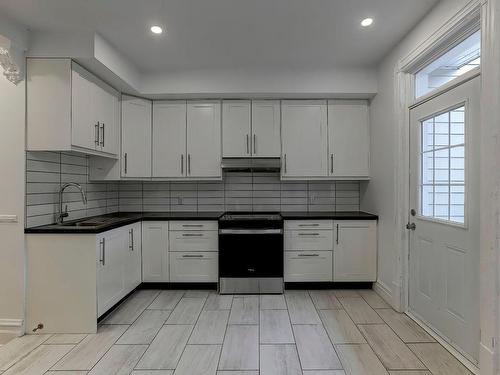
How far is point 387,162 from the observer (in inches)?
126

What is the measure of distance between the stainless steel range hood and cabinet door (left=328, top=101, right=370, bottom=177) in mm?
723

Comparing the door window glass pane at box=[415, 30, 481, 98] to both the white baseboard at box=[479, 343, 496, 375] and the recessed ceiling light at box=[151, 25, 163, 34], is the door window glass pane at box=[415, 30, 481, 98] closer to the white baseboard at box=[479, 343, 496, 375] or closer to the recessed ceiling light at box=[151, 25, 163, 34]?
the white baseboard at box=[479, 343, 496, 375]

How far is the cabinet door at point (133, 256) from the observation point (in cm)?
324

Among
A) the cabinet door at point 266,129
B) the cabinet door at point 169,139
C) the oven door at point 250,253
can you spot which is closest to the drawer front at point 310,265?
the oven door at point 250,253

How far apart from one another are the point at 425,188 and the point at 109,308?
3.05m

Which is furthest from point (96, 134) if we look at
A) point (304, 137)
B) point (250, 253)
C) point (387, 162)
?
point (387, 162)

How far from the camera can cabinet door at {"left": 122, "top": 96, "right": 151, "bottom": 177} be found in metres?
3.67

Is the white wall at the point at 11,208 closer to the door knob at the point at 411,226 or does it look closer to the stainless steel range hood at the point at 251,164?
the stainless steel range hood at the point at 251,164

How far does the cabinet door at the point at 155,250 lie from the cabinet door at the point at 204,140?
30.1 inches

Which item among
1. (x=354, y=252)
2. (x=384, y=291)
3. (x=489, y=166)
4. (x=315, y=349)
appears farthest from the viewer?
(x=354, y=252)

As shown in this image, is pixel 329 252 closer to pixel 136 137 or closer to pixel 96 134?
pixel 136 137

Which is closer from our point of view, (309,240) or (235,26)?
(235,26)

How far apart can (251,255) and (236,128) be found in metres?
1.57

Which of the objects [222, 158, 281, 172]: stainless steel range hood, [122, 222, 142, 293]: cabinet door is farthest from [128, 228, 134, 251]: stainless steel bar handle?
[222, 158, 281, 172]: stainless steel range hood
